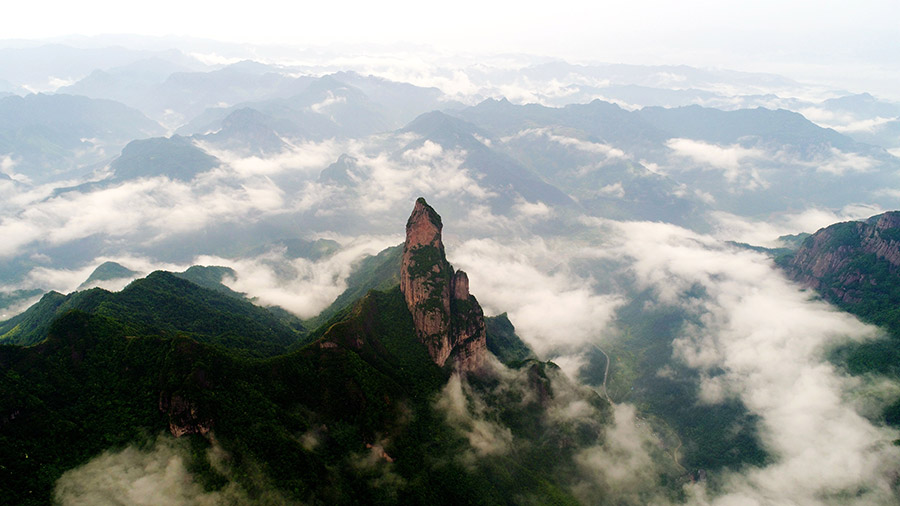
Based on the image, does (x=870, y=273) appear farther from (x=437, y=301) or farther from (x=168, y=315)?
(x=168, y=315)

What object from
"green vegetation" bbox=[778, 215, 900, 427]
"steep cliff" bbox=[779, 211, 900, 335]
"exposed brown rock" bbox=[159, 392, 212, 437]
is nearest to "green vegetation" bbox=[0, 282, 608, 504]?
"exposed brown rock" bbox=[159, 392, 212, 437]

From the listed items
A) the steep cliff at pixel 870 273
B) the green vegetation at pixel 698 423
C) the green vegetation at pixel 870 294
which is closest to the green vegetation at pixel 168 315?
the green vegetation at pixel 698 423

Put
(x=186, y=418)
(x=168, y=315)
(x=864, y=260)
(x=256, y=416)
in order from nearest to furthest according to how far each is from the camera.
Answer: (x=186, y=418) → (x=256, y=416) → (x=168, y=315) → (x=864, y=260)

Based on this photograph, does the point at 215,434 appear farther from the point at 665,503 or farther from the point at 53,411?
the point at 665,503

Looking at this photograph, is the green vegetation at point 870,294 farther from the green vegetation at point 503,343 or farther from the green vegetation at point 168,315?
the green vegetation at point 168,315

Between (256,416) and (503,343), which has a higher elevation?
(256,416)

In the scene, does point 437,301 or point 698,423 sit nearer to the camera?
point 437,301

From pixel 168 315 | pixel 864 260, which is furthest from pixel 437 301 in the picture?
pixel 864 260

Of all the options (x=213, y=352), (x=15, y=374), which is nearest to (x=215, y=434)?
(x=213, y=352)

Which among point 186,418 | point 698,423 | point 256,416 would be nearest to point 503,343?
point 698,423

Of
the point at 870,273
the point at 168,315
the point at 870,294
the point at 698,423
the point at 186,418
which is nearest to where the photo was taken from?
the point at 186,418

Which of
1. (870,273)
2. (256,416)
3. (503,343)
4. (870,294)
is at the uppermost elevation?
(256,416)
